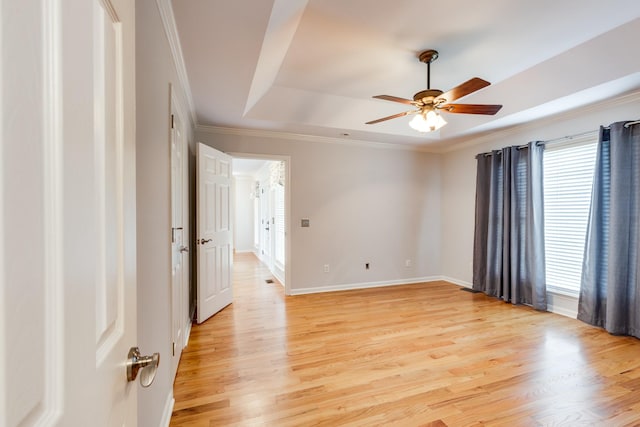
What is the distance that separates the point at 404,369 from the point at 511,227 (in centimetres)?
274

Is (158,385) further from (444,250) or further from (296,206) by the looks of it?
(444,250)

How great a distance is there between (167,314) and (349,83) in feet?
9.76

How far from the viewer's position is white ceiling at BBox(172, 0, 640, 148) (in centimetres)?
205

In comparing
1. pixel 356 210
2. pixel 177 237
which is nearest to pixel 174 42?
pixel 177 237

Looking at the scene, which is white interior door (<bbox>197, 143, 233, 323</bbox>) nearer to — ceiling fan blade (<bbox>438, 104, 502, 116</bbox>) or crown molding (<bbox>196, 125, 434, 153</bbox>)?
crown molding (<bbox>196, 125, 434, 153</bbox>)

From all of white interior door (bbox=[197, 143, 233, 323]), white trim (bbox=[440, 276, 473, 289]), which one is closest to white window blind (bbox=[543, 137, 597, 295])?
white trim (bbox=[440, 276, 473, 289])

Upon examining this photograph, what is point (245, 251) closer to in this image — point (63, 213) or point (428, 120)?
point (428, 120)

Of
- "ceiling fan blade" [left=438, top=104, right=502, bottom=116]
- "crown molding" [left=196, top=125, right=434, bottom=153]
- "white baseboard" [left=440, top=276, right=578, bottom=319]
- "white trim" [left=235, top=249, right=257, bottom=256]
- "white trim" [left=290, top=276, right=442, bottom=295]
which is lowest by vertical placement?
"white trim" [left=235, top=249, right=257, bottom=256]

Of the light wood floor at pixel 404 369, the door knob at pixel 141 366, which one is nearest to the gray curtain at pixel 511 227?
the light wood floor at pixel 404 369

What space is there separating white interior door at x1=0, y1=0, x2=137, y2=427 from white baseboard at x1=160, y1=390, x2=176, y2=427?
4.37 feet

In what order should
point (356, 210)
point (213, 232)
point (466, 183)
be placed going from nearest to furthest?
point (213, 232), point (356, 210), point (466, 183)

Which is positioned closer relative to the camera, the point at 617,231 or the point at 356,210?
A: the point at 617,231

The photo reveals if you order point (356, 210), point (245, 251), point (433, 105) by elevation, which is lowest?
point (245, 251)

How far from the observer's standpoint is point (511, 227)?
13.0 ft
